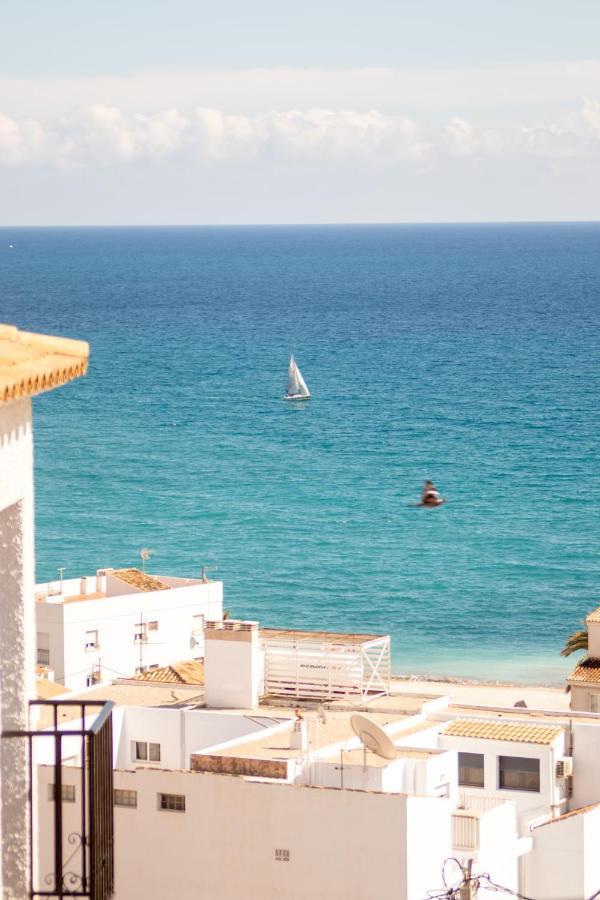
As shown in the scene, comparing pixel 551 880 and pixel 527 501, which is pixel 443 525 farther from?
pixel 551 880

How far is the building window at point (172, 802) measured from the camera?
2766cm

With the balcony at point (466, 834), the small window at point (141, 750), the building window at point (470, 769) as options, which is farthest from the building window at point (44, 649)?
the balcony at point (466, 834)

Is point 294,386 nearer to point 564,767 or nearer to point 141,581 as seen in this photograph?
point 141,581

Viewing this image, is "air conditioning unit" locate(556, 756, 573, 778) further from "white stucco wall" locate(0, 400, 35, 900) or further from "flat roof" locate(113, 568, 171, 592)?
"white stucco wall" locate(0, 400, 35, 900)

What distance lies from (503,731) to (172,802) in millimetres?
7389

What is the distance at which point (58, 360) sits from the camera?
403 inches

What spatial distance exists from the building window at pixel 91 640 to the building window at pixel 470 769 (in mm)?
20305

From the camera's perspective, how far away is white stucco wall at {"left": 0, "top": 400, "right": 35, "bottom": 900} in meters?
9.95

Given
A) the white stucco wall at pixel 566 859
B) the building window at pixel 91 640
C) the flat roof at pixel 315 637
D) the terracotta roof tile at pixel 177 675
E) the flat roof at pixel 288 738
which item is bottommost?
the white stucco wall at pixel 566 859

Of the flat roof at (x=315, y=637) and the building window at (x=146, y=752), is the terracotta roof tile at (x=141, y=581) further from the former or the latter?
the building window at (x=146, y=752)

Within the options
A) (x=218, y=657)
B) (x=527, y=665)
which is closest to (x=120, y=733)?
(x=218, y=657)

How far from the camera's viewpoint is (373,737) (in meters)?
28.0

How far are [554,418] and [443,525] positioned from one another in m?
35.1

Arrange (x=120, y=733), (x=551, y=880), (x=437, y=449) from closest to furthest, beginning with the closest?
(x=551, y=880) → (x=120, y=733) → (x=437, y=449)
